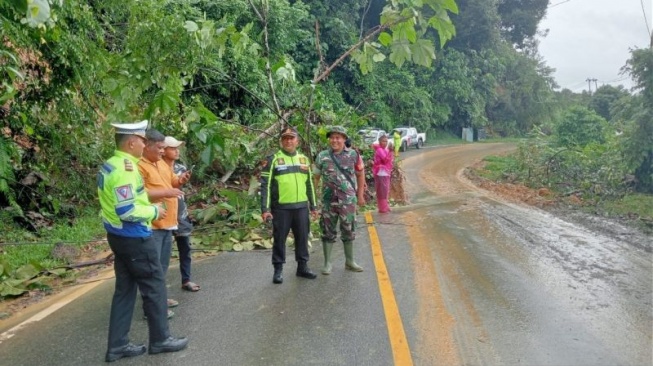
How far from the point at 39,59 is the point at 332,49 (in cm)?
2398

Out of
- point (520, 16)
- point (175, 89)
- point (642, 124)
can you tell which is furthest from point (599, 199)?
point (520, 16)

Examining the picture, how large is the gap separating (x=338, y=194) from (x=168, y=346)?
281 cm

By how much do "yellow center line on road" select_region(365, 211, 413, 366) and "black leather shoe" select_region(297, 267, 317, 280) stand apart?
0.74m

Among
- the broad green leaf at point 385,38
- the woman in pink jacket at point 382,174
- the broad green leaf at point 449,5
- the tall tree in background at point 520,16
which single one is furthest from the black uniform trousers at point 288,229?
the tall tree in background at point 520,16

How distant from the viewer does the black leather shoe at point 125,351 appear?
398 centimetres

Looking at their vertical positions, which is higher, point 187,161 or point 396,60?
point 396,60

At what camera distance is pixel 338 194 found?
6270 mm

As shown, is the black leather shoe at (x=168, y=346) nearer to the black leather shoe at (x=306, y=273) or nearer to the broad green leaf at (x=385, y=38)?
the black leather shoe at (x=306, y=273)

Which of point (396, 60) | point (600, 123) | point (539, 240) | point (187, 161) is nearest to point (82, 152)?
point (187, 161)

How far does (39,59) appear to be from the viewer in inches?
297

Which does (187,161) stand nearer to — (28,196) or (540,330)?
(28,196)

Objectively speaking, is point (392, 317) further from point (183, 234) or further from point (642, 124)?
point (642, 124)

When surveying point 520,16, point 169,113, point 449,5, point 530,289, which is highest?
point 520,16

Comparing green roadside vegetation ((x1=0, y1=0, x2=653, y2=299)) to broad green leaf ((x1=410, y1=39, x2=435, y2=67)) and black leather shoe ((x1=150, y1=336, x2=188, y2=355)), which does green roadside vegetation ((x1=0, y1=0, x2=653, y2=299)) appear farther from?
black leather shoe ((x1=150, y1=336, x2=188, y2=355))
